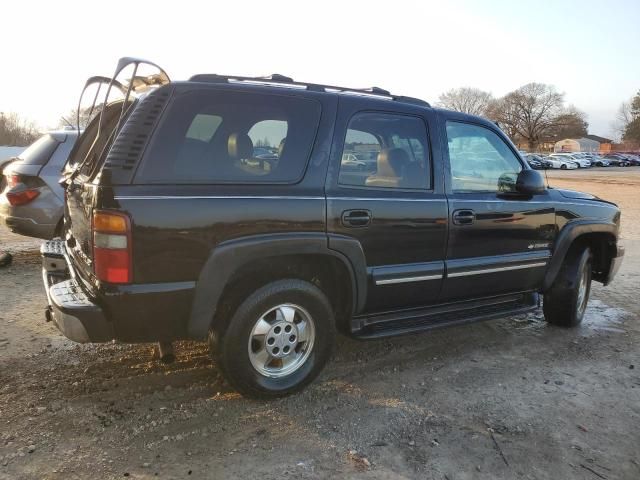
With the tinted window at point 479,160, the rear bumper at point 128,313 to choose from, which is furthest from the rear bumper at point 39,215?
the tinted window at point 479,160

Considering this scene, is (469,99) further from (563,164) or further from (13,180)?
(13,180)

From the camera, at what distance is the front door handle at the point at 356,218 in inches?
131

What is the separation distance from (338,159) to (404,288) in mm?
1022

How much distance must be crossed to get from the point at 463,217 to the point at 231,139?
1791 millimetres

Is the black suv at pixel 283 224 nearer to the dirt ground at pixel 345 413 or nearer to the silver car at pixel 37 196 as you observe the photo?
the dirt ground at pixel 345 413

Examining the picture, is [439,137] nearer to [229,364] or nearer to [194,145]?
[194,145]

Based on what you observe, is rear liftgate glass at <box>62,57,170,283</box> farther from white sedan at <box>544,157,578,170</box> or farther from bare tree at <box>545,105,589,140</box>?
bare tree at <box>545,105,589,140</box>

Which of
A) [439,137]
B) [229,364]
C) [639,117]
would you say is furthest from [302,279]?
[639,117]

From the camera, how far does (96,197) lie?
273 centimetres

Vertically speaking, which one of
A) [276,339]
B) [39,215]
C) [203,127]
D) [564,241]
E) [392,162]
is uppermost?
[203,127]

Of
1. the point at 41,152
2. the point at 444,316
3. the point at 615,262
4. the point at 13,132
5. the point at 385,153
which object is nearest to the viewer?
the point at 385,153

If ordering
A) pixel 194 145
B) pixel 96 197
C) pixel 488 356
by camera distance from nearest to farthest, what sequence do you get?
pixel 96 197 → pixel 194 145 → pixel 488 356

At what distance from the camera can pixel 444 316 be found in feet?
13.0

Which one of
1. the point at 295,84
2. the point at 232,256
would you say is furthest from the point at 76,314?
the point at 295,84
